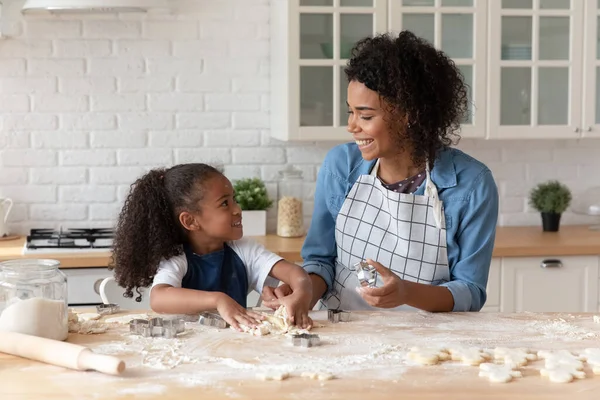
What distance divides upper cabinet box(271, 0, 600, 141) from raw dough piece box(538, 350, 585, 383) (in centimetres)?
218

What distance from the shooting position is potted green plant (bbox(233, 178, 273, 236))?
4.21 metres

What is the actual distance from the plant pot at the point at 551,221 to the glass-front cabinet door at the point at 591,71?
1.37ft

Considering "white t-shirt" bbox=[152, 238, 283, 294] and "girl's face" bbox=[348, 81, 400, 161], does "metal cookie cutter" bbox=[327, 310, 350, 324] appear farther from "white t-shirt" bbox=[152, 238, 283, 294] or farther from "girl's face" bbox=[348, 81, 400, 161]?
"girl's face" bbox=[348, 81, 400, 161]

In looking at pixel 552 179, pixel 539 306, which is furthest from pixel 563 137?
pixel 539 306

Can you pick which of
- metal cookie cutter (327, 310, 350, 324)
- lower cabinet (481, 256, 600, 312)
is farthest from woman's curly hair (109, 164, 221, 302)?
lower cabinet (481, 256, 600, 312)

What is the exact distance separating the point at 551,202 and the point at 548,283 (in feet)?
1.66

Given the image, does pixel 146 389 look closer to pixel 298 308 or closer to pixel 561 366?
pixel 298 308

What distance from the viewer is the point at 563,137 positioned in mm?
4215

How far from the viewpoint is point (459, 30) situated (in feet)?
13.5

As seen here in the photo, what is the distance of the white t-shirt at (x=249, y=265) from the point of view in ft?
8.32

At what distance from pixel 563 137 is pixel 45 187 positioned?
2.46 m

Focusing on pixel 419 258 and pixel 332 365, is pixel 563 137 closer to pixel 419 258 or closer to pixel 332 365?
pixel 419 258

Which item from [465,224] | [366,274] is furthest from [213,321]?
[465,224]

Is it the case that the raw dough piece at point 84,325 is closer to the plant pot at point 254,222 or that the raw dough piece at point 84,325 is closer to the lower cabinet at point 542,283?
the plant pot at point 254,222
